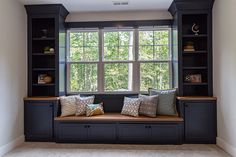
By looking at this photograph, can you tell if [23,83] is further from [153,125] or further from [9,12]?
[153,125]

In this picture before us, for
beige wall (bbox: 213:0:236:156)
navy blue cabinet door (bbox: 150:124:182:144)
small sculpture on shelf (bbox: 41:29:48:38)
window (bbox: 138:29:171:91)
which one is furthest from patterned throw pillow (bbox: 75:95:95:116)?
beige wall (bbox: 213:0:236:156)

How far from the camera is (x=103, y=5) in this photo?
13.7 ft

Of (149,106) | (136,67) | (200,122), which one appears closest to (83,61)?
(136,67)

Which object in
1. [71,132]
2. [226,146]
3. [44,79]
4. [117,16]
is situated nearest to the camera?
[226,146]

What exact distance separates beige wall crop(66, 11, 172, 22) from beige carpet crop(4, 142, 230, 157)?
2.53 metres

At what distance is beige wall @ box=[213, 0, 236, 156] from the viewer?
3285 mm

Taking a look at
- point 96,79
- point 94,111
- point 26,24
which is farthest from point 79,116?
point 26,24

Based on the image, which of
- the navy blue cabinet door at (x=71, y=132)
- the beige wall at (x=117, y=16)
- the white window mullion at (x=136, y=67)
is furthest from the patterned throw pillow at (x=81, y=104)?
the beige wall at (x=117, y=16)

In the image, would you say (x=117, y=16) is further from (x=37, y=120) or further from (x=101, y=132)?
(x=37, y=120)

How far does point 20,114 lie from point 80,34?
2.00 meters

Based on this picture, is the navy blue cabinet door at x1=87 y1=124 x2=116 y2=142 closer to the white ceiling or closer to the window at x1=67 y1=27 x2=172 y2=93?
the window at x1=67 y1=27 x2=172 y2=93

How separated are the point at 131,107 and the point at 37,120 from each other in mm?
1789

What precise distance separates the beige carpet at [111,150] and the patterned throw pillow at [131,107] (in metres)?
0.61

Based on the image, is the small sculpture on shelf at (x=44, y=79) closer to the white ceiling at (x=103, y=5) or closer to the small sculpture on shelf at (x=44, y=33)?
the small sculpture on shelf at (x=44, y=33)
